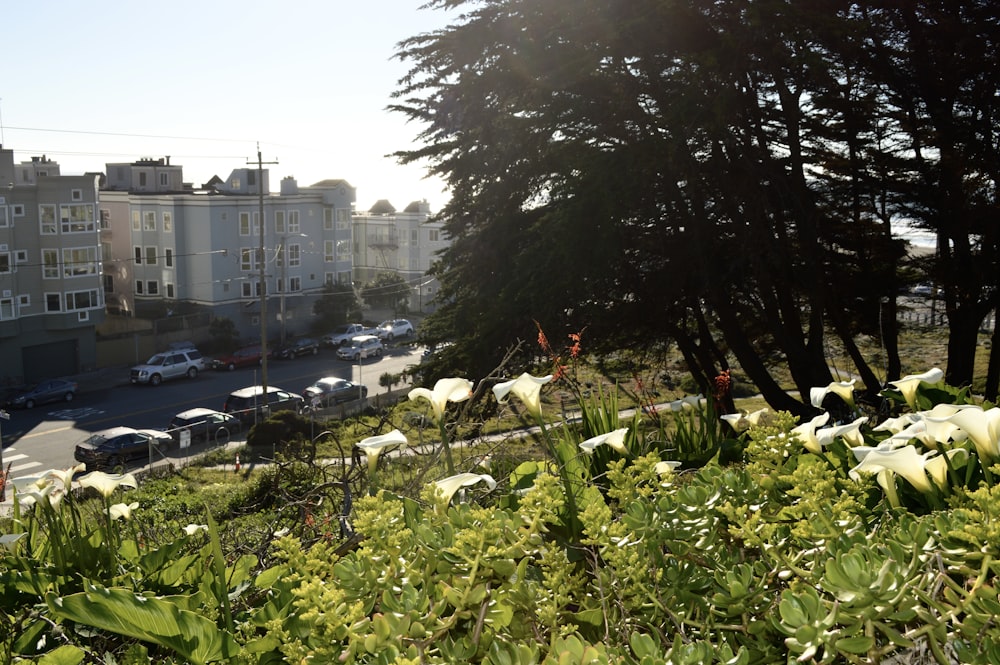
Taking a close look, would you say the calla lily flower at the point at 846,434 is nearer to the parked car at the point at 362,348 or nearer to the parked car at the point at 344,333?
the parked car at the point at 362,348

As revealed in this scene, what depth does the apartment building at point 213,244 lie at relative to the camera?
47.8 metres

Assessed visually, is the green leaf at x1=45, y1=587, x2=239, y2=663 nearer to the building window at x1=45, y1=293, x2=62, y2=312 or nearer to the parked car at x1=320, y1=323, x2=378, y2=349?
the building window at x1=45, y1=293, x2=62, y2=312

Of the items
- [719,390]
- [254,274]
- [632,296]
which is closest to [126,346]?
[254,274]

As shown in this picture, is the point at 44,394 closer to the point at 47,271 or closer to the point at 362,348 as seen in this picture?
the point at 47,271

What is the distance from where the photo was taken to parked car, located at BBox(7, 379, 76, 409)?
3491 cm

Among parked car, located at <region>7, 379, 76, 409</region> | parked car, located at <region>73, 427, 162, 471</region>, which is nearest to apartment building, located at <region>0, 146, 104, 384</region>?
parked car, located at <region>7, 379, 76, 409</region>

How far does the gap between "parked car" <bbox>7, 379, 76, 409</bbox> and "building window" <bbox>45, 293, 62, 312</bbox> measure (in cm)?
421

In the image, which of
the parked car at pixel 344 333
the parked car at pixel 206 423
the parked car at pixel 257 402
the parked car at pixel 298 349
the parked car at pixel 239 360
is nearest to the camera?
the parked car at pixel 206 423

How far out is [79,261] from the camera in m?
41.1

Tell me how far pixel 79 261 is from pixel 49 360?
4.46 metres

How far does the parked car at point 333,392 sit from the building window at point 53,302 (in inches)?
468

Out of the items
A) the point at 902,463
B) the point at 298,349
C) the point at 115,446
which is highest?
the point at 902,463

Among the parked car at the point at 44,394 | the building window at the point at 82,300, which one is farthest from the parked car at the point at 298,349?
the parked car at the point at 44,394

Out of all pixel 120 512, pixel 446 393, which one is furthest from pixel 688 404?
pixel 120 512
